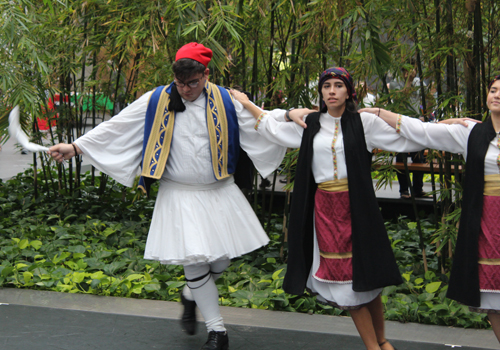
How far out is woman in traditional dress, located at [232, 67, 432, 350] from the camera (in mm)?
2812

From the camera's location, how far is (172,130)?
3.16 meters

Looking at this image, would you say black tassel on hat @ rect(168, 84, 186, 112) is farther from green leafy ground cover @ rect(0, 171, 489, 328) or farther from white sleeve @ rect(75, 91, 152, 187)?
green leafy ground cover @ rect(0, 171, 489, 328)

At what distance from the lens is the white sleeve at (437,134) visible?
2.79 metres

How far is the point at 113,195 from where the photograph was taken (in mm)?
7160

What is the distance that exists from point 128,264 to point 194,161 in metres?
2.09

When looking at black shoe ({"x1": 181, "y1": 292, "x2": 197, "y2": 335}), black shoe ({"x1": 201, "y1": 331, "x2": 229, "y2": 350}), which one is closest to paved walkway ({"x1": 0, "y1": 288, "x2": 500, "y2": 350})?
black shoe ({"x1": 181, "y1": 292, "x2": 197, "y2": 335})

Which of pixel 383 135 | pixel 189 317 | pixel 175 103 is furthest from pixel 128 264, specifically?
pixel 383 135

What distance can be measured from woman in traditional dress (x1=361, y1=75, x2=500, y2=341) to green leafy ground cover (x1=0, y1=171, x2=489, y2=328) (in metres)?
1.01

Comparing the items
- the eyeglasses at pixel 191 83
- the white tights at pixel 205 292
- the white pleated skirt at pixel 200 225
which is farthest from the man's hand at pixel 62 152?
the white tights at pixel 205 292

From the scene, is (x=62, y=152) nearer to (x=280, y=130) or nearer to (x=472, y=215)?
(x=280, y=130)

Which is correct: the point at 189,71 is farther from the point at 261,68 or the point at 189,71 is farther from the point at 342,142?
the point at 261,68

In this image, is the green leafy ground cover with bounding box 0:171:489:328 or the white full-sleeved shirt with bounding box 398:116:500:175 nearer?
the white full-sleeved shirt with bounding box 398:116:500:175

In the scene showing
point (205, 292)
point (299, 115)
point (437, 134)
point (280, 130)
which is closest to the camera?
point (437, 134)

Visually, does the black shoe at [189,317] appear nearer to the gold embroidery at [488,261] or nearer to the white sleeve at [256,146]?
the white sleeve at [256,146]
